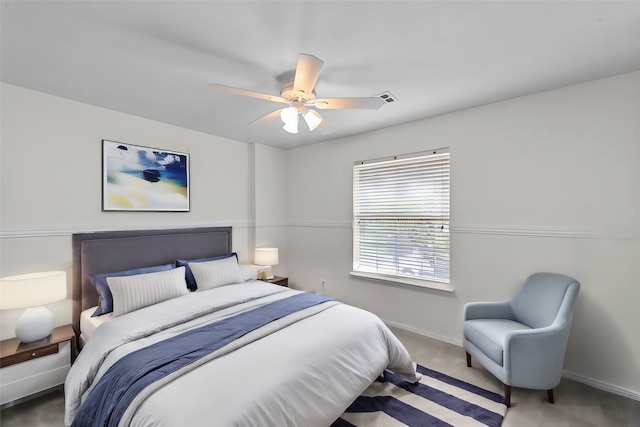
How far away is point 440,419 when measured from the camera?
1.94m

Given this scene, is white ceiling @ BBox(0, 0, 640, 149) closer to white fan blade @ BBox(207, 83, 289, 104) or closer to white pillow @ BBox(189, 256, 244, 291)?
white fan blade @ BBox(207, 83, 289, 104)

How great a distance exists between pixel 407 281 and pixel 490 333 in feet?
3.77

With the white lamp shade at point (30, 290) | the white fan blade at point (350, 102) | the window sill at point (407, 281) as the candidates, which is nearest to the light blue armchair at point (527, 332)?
the window sill at point (407, 281)

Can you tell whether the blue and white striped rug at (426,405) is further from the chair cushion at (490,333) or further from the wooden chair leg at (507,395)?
the chair cushion at (490,333)

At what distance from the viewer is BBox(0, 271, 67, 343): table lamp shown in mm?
2078

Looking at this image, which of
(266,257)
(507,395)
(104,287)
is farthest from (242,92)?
(507,395)

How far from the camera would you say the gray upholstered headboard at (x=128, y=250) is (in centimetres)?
264

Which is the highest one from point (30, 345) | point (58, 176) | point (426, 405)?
point (58, 176)

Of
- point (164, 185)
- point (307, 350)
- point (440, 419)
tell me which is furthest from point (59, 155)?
point (440, 419)

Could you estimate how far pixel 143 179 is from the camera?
311 centimetres

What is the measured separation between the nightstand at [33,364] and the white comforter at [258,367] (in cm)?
49

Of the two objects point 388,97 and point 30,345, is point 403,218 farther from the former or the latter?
point 30,345

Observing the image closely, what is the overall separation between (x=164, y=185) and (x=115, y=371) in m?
2.20

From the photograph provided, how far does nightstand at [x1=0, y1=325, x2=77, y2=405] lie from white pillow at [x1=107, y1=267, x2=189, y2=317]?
0.47 meters
